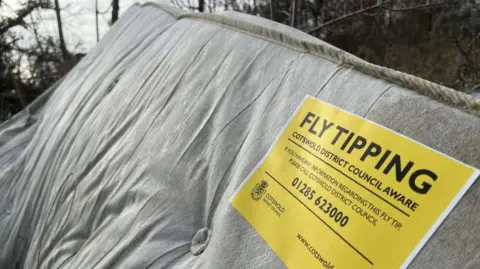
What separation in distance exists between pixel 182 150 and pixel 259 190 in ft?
0.86

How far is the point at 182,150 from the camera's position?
0.91 m

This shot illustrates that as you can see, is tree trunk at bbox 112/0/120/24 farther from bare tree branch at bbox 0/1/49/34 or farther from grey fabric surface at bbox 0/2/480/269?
grey fabric surface at bbox 0/2/480/269

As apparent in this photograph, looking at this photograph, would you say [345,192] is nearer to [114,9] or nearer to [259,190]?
[259,190]

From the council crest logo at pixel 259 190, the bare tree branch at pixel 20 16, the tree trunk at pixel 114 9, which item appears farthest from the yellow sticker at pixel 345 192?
the bare tree branch at pixel 20 16

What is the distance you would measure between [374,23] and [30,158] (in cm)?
319

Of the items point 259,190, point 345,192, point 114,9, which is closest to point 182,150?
point 259,190

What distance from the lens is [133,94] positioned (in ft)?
4.26

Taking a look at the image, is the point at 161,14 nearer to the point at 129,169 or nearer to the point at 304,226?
the point at 129,169

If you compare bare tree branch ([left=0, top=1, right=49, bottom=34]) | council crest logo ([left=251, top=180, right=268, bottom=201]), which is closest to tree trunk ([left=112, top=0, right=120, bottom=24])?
bare tree branch ([left=0, top=1, right=49, bottom=34])

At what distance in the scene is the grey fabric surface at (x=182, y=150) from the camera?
0.58 meters

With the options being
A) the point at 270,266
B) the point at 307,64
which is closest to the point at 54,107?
the point at 307,64

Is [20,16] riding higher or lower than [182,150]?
lower

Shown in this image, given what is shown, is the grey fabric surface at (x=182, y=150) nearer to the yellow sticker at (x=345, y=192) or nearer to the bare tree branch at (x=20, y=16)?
the yellow sticker at (x=345, y=192)

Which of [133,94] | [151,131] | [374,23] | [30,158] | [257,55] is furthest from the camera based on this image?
[374,23]
